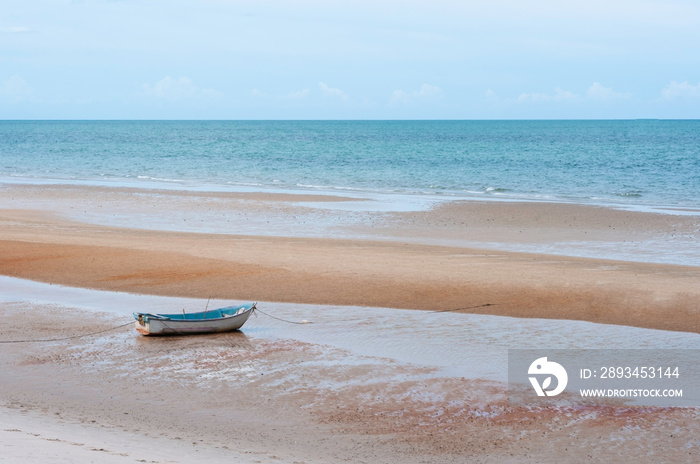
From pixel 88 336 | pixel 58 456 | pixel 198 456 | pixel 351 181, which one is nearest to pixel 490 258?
pixel 88 336

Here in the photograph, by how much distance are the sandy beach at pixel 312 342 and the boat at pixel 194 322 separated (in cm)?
25

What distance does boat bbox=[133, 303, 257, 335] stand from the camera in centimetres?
1326

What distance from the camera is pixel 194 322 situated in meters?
13.5

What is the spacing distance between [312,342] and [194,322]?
2156 millimetres

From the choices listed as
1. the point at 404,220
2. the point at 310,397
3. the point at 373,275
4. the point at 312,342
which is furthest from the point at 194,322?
the point at 404,220

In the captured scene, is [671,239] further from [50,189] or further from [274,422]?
[50,189]

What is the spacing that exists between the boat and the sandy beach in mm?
245

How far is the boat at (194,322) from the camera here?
13.3 metres

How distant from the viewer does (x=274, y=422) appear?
955 centimetres

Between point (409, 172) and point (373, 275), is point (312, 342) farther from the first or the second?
point (409, 172)

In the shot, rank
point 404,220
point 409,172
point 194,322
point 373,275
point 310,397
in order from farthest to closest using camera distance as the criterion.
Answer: point 409,172 → point 404,220 → point 373,275 → point 194,322 → point 310,397

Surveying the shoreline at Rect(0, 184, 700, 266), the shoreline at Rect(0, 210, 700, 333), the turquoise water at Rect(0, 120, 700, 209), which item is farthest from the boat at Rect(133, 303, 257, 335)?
the turquoise water at Rect(0, 120, 700, 209)

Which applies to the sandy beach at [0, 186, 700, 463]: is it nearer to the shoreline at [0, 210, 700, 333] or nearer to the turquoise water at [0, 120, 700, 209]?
the shoreline at [0, 210, 700, 333]

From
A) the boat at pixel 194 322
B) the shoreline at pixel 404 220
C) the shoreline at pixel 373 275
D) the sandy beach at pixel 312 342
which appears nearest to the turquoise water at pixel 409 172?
the shoreline at pixel 404 220
